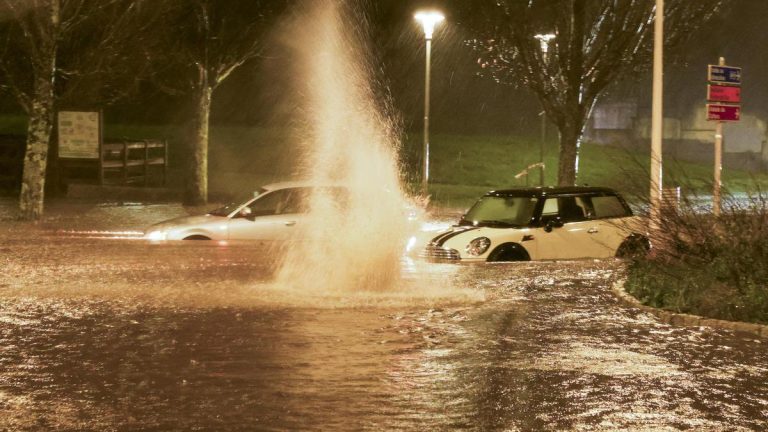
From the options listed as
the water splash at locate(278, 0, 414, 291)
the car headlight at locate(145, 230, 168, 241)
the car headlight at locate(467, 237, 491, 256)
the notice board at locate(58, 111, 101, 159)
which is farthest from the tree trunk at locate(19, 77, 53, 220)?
the car headlight at locate(467, 237, 491, 256)

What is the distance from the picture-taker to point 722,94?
1817cm

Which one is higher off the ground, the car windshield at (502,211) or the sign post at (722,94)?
the sign post at (722,94)

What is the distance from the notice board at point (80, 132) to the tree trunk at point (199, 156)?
3053 millimetres

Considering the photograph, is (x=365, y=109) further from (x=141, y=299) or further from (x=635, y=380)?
(x=635, y=380)

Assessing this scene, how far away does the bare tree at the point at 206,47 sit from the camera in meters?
27.8

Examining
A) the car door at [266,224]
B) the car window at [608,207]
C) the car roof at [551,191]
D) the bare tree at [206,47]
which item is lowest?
the car door at [266,224]

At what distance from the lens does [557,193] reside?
17250mm

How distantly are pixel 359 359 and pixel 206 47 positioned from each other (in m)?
20.1

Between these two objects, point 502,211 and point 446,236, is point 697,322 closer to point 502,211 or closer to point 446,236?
point 446,236

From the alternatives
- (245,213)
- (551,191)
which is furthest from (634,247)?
(245,213)

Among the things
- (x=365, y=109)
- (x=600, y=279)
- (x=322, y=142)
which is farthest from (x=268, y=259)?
(x=322, y=142)

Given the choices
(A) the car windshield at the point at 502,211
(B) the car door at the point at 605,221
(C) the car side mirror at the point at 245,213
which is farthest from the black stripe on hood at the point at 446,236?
(C) the car side mirror at the point at 245,213

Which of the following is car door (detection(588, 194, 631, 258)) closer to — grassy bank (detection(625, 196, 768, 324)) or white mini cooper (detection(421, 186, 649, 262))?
white mini cooper (detection(421, 186, 649, 262))

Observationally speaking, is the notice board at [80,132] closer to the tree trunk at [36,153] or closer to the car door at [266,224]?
the tree trunk at [36,153]
